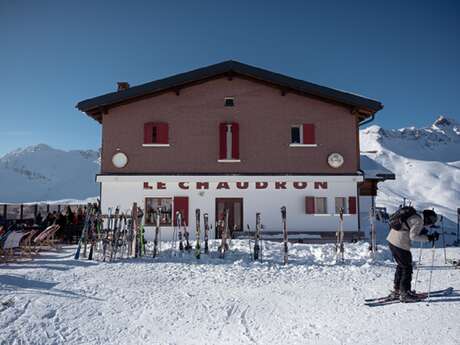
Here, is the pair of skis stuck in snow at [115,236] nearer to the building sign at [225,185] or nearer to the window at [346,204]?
the building sign at [225,185]

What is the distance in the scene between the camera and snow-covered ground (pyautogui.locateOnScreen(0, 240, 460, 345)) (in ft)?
18.1

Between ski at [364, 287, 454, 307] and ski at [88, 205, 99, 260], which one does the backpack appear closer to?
ski at [364, 287, 454, 307]

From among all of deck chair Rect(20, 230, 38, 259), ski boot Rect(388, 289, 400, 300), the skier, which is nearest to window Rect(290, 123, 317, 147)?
the skier

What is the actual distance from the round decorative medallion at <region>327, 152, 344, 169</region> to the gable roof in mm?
2096

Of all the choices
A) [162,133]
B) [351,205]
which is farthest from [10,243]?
[351,205]

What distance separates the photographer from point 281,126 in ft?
53.9

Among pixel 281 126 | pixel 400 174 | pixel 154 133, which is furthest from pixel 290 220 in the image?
pixel 400 174

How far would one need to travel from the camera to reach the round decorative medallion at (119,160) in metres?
16.1

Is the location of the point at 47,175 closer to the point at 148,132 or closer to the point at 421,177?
the point at 421,177

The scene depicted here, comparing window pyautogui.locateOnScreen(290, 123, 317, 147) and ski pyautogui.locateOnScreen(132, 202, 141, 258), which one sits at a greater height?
window pyautogui.locateOnScreen(290, 123, 317, 147)

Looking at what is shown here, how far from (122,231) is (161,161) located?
553cm

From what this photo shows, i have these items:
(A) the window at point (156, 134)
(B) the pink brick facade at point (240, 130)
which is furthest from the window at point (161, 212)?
(A) the window at point (156, 134)

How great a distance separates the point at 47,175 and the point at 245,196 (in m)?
104

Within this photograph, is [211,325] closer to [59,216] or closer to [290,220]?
[290,220]
